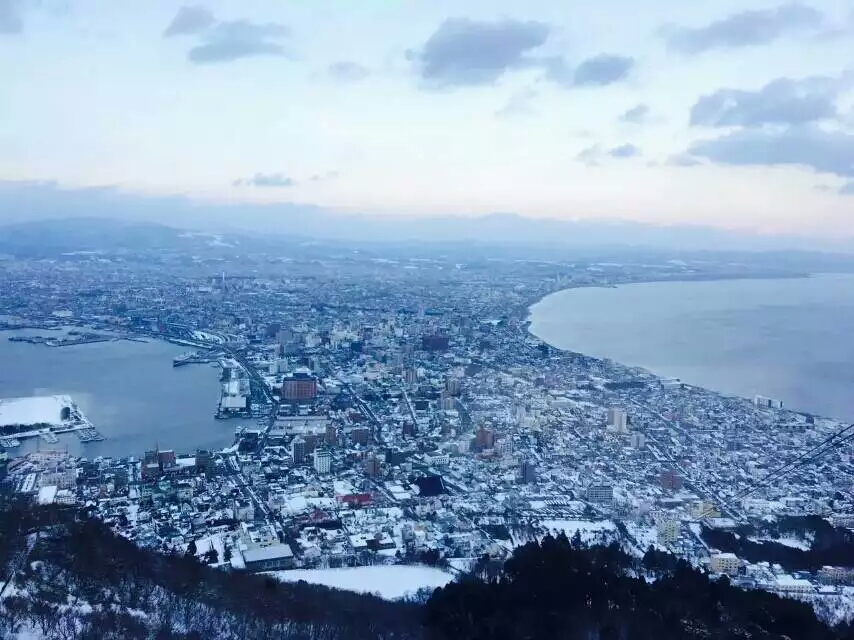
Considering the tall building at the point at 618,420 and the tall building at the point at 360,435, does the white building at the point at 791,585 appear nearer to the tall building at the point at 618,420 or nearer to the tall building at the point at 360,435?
the tall building at the point at 618,420

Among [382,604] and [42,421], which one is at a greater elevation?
[382,604]

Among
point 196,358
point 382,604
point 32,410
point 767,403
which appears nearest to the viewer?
point 382,604

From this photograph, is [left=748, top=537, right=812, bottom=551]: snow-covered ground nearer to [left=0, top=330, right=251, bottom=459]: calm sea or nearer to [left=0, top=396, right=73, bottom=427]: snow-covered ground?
[left=0, top=330, right=251, bottom=459]: calm sea

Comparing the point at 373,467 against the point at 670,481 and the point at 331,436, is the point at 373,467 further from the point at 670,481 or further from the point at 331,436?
the point at 670,481

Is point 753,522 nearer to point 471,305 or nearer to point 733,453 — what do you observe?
point 733,453

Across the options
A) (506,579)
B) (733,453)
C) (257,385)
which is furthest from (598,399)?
(506,579)

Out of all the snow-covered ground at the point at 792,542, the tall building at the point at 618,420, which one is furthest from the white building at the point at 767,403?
the snow-covered ground at the point at 792,542

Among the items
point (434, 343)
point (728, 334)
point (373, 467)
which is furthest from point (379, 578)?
point (728, 334)
